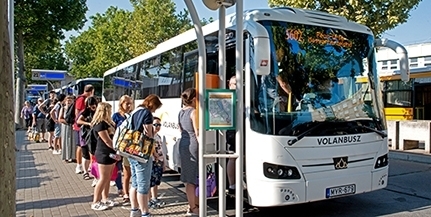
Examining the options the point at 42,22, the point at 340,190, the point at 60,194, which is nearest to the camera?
the point at 340,190

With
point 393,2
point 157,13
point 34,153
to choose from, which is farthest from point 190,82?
point 157,13

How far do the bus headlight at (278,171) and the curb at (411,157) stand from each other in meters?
7.64

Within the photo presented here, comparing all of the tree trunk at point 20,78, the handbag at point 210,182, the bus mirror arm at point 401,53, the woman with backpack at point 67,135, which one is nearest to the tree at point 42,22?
the tree trunk at point 20,78

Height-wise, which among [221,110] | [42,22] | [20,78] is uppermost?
[42,22]

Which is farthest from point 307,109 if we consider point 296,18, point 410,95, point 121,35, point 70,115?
point 121,35

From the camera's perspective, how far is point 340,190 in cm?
572

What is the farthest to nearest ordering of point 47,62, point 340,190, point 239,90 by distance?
point 47,62
point 340,190
point 239,90

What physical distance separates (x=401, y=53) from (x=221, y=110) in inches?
134

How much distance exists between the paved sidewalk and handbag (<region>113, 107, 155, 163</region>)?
137 centimetres

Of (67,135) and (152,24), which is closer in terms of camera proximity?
→ (67,135)

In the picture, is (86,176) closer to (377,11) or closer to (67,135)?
(67,135)

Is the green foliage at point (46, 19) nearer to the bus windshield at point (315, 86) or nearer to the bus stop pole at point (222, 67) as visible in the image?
the bus windshield at point (315, 86)

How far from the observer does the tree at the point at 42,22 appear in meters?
21.4

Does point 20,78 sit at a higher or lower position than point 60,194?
higher
